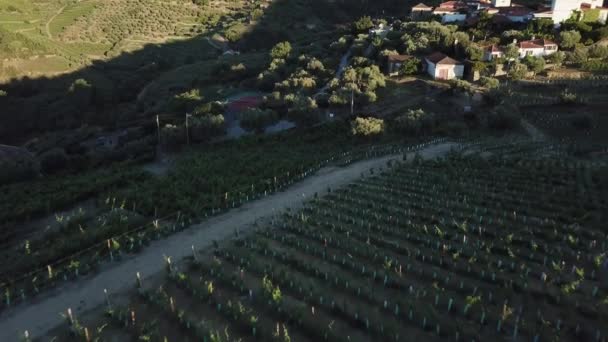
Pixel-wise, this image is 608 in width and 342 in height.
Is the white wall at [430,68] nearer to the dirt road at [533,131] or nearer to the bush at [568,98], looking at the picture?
the bush at [568,98]

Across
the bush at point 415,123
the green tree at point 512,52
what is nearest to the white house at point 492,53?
the green tree at point 512,52

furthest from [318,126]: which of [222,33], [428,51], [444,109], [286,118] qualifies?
[222,33]

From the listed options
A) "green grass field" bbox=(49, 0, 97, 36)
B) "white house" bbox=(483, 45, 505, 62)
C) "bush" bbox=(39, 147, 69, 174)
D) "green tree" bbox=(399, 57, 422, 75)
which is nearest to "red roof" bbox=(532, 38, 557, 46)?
"white house" bbox=(483, 45, 505, 62)

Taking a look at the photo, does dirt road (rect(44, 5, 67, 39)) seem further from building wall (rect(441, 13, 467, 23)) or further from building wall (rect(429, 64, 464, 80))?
building wall (rect(429, 64, 464, 80))

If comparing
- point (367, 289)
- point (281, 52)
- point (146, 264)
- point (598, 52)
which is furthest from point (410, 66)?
point (146, 264)

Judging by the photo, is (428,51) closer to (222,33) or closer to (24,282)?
(24,282)
